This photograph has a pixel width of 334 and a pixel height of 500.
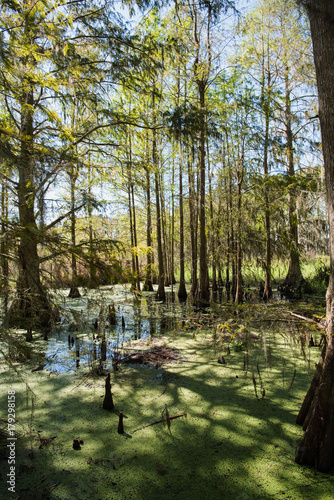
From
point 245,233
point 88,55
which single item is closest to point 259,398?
point 88,55

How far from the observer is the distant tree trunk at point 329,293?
2.16m

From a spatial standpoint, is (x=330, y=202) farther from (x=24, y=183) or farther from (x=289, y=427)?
(x=24, y=183)

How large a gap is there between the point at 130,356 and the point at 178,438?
2.35 metres

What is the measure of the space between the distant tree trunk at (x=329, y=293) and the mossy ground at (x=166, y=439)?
0.50 feet

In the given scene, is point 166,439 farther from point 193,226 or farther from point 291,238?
point 193,226

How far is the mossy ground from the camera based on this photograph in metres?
2.06

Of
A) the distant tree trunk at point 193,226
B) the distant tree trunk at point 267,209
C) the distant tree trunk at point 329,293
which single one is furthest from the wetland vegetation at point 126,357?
the distant tree trunk at point 193,226

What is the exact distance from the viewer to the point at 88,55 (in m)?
4.79

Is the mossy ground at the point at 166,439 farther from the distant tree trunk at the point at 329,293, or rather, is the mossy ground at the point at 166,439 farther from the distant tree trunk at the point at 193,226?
the distant tree trunk at the point at 193,226

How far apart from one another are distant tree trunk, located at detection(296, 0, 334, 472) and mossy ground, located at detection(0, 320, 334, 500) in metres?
0.15

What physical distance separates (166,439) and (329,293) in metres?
1.92

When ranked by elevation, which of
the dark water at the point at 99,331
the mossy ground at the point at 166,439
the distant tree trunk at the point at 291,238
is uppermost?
the distant tree trunk at the point at 291,238

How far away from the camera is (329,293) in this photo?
2.26m

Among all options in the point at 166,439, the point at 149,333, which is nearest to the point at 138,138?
the point at 149,333
